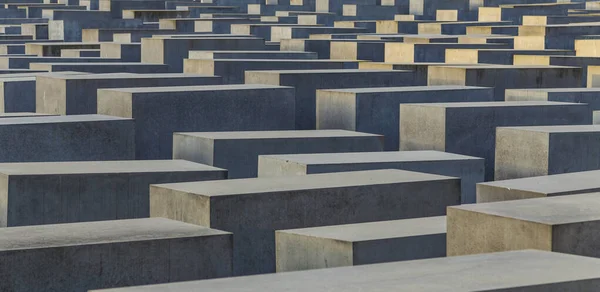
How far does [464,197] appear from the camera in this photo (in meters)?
10.7

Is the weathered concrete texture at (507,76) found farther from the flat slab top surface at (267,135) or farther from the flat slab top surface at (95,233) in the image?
the flat slab top surface at (95,233)

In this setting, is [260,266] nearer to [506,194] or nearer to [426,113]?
[506,194]

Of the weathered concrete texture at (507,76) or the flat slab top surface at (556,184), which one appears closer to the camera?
the flat slab top surface at (556,184)

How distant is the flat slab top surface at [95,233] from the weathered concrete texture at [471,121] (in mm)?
4985

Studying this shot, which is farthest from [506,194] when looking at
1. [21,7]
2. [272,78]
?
[21,7]

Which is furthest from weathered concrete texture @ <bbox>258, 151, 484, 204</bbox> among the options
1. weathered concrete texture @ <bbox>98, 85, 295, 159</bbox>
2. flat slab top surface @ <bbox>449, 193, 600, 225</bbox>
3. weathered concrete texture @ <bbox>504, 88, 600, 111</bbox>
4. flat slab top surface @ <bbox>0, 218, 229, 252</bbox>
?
weathered concrete texture @ <bbox>504, 88, 600, 111</bbox>

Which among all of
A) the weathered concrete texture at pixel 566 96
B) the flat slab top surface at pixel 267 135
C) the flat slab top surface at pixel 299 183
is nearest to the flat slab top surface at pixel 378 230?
the flat slab top surface at pixel 299 183

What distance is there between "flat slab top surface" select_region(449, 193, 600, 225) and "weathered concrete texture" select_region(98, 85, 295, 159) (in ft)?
20.0

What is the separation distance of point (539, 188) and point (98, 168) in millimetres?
3583

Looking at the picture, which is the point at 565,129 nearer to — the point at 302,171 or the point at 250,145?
the point at 302,171

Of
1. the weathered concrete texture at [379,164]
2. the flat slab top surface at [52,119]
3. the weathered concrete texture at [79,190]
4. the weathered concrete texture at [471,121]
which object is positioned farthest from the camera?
the weathered concrete texture at [471,121]

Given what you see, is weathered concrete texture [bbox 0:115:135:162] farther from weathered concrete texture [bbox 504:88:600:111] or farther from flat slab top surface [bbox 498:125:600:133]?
weathered concrete texture [bbox 504:88:600:111]

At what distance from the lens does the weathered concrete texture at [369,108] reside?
1305cm

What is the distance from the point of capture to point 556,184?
27.0 feet
